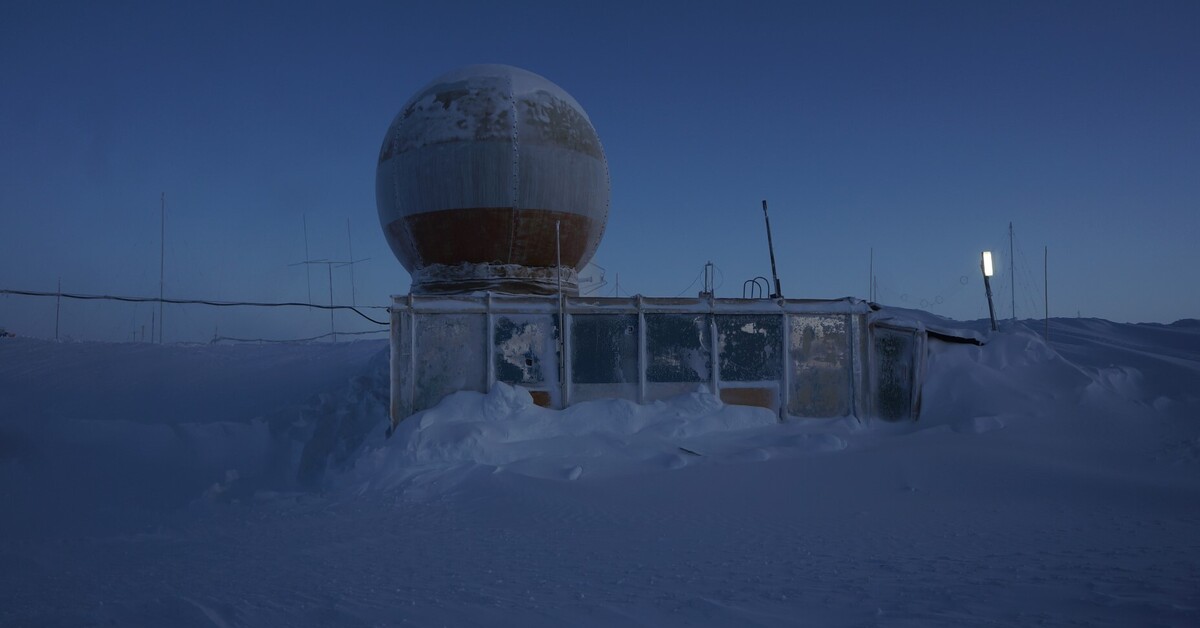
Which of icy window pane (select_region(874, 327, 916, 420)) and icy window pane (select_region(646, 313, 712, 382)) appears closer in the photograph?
icy window pane (select_region(646, 313, 712, 382))

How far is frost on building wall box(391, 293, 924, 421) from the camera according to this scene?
12.2m

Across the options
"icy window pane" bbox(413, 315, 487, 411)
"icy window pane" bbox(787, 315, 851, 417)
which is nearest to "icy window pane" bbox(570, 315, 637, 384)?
"icy window pane" bbox(413, 315, 487, 411)

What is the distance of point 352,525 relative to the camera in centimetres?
833

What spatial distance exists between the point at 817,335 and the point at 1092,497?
5451mm

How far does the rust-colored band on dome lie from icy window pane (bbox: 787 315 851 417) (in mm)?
4888

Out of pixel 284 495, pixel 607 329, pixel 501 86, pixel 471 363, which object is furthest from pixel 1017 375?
pixel 284 495

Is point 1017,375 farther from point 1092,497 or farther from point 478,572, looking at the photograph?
point 478,572

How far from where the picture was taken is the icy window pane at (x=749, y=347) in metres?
13.1

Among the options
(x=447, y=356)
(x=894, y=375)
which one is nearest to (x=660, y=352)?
(x=447, y=356)

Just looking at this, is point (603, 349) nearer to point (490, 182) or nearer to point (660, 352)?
point (660, 352)

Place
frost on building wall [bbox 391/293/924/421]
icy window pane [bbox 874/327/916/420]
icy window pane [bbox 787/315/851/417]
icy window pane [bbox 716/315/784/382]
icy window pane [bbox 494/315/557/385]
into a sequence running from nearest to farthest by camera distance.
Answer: frost on building wall [bbox 391/293/924/421]
icy window pane [bbox 494/315/557/385]
icy window pane [bbox 716/315/784/382]
icy window pane [bbox 787/315/851/417]
icy window pane [bbox 874/327/916/420]

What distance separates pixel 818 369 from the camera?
13359 millimetres

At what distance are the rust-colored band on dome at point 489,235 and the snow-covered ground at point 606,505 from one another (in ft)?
9.85

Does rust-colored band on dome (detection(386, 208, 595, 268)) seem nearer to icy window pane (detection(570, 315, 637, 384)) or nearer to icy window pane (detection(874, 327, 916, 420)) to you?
icy window pane (detection(570, 315, 637, 384))
